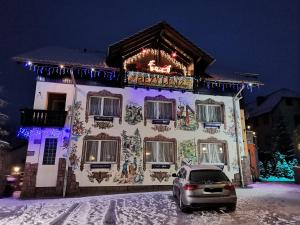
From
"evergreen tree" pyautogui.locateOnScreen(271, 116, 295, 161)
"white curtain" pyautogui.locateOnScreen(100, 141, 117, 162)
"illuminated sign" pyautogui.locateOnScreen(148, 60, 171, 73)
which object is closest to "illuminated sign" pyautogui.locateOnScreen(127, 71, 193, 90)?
"illuminated sign" pyautogui.locateOnScreen(148, 60, 171, 73)

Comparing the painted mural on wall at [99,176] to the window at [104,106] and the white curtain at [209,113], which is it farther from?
the white curtain at [209,113]

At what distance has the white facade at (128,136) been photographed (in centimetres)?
1434

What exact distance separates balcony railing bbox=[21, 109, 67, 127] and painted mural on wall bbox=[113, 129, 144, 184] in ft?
13.6

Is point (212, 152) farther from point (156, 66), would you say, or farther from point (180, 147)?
point (156, 66)

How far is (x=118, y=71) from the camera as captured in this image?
16.2m

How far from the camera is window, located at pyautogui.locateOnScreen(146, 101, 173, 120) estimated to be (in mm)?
16547

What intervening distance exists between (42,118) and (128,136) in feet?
18.5

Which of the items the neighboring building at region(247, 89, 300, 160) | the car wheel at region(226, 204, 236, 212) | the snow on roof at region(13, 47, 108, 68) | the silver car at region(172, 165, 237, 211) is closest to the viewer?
the silver car at region(172, 165, 237, 211)

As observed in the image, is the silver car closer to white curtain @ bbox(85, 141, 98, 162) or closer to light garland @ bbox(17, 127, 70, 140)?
white curtain @ bbox(85, 141, 98, 162)

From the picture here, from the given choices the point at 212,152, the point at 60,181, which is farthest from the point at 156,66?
the point at 60,181

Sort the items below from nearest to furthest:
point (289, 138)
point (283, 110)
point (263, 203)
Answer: point (263, 203) < point (289, 138) < point (283, 110)

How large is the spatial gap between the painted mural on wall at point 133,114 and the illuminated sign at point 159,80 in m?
1.65

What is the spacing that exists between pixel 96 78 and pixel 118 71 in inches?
65.2

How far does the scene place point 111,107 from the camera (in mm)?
16047
